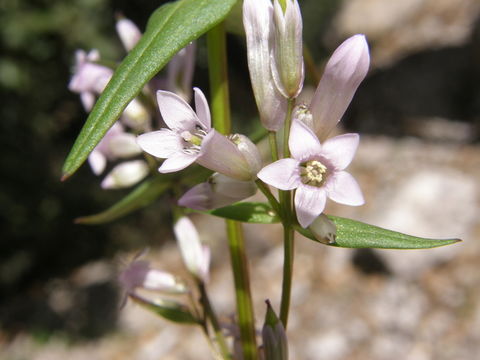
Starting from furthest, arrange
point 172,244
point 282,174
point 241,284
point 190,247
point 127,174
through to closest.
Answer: point 172,244
point 127,174
point 190,247
point 241,284
point 282,174

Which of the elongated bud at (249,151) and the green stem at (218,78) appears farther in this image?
the green stem at (218,78)

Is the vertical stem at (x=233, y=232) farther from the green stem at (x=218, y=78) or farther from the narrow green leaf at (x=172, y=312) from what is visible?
the narrow green leaf at (x=172, y=312)

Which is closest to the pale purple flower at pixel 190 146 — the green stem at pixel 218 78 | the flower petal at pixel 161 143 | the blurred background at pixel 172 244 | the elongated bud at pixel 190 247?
the flower petal at pixel 161 143

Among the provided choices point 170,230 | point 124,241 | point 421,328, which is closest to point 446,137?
point 421,328

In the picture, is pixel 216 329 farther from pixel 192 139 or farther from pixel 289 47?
pixel 289 47

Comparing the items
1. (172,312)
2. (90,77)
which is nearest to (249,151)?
(172,312)

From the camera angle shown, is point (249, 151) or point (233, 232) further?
point (233, 232)
